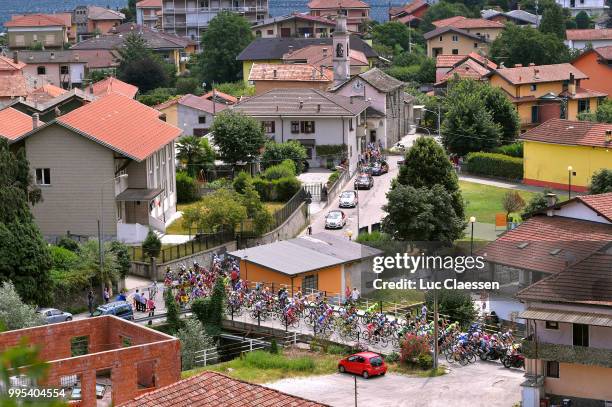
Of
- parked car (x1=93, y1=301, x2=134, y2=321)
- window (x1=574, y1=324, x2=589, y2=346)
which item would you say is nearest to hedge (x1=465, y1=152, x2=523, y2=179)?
parked car (x1=93, y1=301, x2=134, y2=321)

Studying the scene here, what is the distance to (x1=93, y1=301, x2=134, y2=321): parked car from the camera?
35666mm

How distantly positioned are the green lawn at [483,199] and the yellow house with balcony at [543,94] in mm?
16901

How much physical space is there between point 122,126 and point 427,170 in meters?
12.0

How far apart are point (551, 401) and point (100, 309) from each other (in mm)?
13627

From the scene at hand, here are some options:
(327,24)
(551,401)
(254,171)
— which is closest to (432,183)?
(254,171)

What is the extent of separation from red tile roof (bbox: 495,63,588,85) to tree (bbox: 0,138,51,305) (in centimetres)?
4383

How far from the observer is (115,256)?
4028 centimetres

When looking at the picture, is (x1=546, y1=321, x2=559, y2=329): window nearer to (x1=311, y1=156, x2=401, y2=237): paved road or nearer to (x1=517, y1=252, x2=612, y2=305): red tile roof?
(x1=517, y1=252, x2=612, y2=305): red tile roof

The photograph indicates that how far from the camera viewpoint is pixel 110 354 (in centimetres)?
2219

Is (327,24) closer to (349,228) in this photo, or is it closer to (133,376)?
(349,228)

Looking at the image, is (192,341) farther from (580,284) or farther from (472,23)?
(472,23)

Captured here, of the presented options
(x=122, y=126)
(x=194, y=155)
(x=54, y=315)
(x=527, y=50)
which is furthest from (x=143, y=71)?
(x=54, y=315)

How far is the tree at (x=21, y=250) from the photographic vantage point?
37000mm

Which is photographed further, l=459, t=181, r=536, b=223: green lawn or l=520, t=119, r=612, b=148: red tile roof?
l=520, t=119, r=612, b=148: red tile roof
